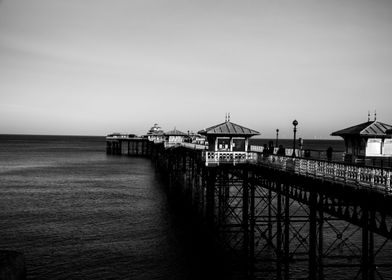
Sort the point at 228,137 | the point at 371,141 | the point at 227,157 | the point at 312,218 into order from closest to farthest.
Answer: the point at 312,218 → the point at 371,141 → the point at 227,157 → the point at 228,137

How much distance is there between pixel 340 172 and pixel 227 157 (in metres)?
11.9

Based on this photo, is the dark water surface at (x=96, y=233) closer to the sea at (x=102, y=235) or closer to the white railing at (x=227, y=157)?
the sea at (x=102, y=235)

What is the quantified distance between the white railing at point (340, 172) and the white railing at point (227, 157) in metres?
5.26

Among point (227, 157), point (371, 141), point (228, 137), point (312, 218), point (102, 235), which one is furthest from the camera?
point (102, 235)

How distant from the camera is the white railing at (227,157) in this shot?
85.1ft

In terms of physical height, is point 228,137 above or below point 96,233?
above

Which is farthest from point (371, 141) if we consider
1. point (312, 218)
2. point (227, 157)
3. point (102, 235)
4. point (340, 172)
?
point (102, 235)

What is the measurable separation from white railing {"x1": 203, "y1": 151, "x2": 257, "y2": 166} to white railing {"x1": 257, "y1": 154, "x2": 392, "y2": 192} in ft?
17.3

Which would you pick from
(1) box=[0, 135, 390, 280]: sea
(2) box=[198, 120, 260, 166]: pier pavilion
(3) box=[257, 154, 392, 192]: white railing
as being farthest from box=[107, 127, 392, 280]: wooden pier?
(1) box=[0, 135, 390, 280]: sea

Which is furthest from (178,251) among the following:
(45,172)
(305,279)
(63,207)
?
(45,172)

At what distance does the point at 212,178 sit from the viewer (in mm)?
28688

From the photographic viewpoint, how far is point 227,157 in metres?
26.6

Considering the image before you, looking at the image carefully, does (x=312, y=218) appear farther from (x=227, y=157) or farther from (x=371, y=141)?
(x=227, y=157)

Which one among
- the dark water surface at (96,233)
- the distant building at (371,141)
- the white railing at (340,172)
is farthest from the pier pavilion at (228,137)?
the white railing at (340,172)
